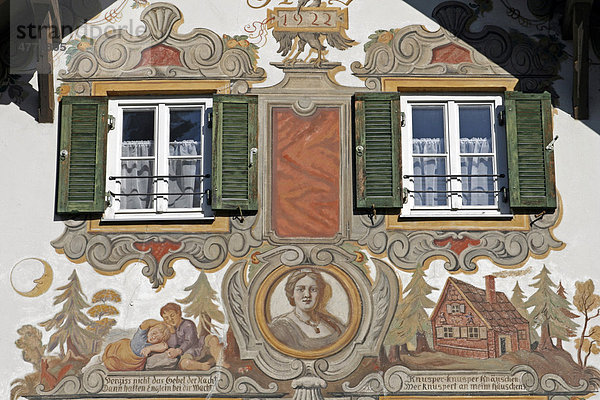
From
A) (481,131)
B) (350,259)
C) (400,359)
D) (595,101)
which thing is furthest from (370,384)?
(595,101)

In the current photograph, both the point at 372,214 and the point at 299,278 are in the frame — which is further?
the point at 372,214

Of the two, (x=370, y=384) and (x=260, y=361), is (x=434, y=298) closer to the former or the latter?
(x=370, y=384)

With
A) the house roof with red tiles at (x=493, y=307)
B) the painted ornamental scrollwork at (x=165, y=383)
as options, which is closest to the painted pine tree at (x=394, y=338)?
the house roof with red tiles at (x=493, y=307)

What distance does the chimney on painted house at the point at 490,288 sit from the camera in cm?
1145

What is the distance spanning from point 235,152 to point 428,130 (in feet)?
6.11

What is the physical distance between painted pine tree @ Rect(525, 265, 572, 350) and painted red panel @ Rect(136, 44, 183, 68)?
13.0 feet

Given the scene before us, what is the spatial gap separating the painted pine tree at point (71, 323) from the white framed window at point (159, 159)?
31.0 inches

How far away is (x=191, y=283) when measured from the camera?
1150cm

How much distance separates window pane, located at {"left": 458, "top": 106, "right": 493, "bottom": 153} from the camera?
12000mm

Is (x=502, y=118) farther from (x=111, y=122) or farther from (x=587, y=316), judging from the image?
(x=111, y=122)

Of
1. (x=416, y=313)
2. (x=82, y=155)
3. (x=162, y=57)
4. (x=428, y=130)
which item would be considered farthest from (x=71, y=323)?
(x=428, y=130)

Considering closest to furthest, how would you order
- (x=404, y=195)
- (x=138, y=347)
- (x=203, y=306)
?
(x=138, y=347), (x=203, y=306), (x=404, y=195)

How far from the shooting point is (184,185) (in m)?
11.9

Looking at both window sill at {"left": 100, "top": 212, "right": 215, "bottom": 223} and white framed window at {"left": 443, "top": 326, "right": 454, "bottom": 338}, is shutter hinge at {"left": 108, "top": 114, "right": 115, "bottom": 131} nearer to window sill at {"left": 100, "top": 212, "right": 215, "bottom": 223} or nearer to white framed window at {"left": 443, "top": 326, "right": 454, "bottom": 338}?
window sill at {"left": 100, "top": 212, "right": 215, "bottom": 223}
